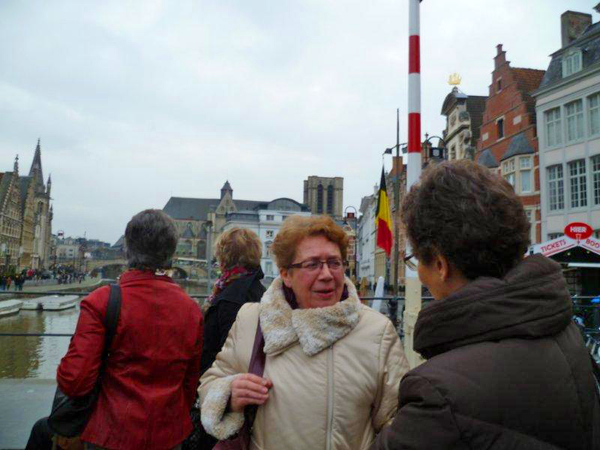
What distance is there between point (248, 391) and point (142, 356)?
0.77m

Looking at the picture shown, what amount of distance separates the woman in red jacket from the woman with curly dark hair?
4.82 feet

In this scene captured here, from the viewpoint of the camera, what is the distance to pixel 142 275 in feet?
7.70

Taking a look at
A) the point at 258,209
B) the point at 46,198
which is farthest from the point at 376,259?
the point at 46,198

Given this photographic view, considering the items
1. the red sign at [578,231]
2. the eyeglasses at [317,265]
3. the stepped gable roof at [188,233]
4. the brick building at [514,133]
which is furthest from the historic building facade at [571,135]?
the stepped gable roof at [188,233]

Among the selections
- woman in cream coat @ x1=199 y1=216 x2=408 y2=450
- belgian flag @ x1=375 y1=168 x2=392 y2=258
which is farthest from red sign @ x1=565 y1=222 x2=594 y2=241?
woman in cream coat @ x1=199 y1=216 x2=408 y2=450

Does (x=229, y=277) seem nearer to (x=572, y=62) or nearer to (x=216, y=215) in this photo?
(x=572, y=62)

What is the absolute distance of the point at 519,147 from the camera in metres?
20.9

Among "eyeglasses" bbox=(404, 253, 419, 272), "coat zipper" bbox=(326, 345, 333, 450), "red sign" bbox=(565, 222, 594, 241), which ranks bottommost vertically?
"coat zipper" bbox=(326, 345, 333, 450)

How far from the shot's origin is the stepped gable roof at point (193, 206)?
109m

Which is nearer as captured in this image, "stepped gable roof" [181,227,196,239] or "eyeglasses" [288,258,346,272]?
"eyeglasses" [288,258,346,272]

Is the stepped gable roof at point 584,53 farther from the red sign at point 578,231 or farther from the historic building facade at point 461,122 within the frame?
the red sign at point 578,231

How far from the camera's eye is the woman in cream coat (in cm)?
168

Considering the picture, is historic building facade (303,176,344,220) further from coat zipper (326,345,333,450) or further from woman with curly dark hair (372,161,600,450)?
woman with curly dark hair (372,161,600,450)

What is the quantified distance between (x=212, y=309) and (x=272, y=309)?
3.46 ft
